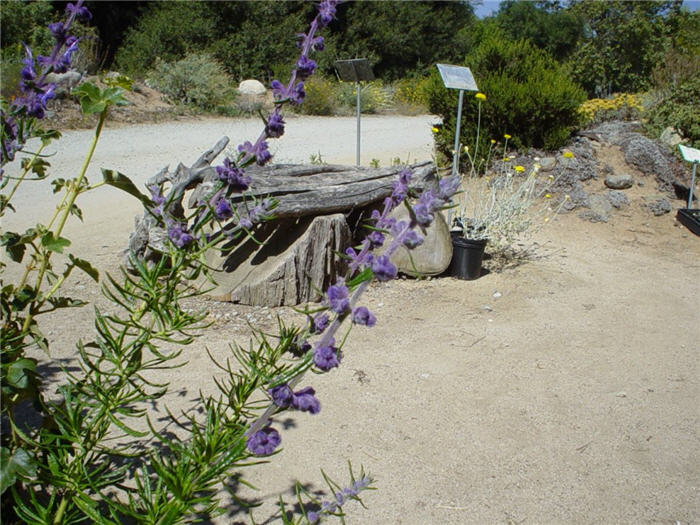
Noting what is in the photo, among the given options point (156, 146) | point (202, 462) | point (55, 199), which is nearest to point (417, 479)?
point (202, 462)

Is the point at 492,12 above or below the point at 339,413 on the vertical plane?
above

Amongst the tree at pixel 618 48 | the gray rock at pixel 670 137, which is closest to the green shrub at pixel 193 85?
the gray rock at pixel 670 137

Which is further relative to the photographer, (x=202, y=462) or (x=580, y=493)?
(x=580, y=493)

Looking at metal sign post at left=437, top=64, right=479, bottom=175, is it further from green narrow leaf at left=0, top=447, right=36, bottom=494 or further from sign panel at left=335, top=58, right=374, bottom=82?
green narrow leaf at left=0, top=447, right=36, bottom=494

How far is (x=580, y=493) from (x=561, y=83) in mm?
6535

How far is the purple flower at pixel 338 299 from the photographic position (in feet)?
3.61

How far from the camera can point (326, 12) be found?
1474mm

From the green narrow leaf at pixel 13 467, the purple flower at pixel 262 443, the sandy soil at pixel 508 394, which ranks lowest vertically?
the sandy soil at pixel 508 394

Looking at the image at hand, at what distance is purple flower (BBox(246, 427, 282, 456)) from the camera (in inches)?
49.6

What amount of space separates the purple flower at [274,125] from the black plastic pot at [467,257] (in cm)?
330

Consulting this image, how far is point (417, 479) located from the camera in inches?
96.3

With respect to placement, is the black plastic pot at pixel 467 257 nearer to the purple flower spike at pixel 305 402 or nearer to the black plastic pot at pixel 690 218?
the black plastic pot at pixel 690 218

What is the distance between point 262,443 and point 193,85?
15810 mm

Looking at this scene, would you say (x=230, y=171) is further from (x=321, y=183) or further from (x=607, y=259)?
(x=607, y=259)
